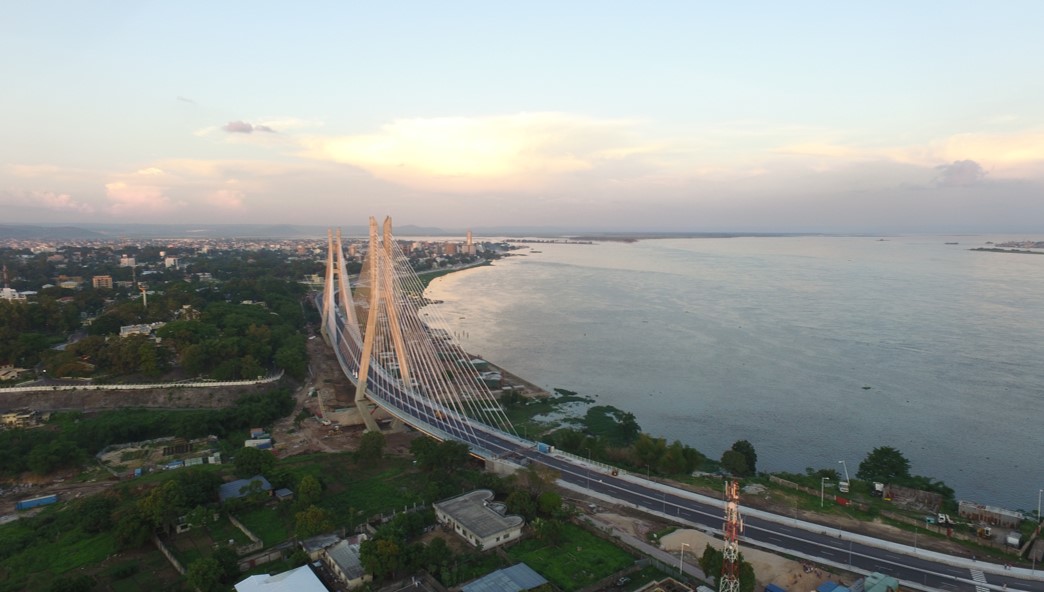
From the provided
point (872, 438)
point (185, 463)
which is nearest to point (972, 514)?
point (872, 438)

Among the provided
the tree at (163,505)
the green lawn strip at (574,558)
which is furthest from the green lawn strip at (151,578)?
the green lawn strip at (574,558)

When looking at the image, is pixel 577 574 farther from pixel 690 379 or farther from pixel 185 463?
pixel 690 379

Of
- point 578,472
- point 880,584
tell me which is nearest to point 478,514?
point 578,472

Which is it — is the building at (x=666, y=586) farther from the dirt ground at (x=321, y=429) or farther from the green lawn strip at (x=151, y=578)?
the dirt ground at (x=321, y=429)

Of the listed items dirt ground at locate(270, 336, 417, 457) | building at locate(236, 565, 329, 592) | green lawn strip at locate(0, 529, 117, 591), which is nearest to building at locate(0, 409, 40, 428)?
dirt ground at locate(270, 336, 417, 457)

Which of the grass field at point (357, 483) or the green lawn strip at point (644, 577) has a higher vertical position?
the green lawn strip at point (644, 577)

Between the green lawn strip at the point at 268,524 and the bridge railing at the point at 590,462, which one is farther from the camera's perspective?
the bridge railing at the point at 590,462
